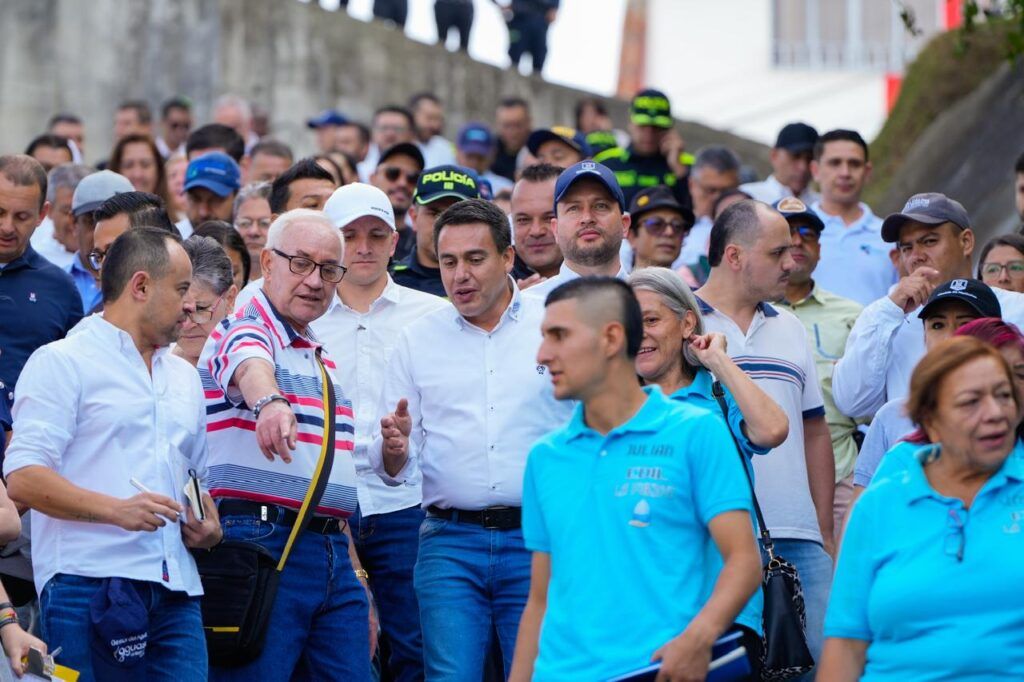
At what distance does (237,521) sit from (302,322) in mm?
823

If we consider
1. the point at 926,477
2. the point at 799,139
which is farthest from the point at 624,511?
the point at 799,139

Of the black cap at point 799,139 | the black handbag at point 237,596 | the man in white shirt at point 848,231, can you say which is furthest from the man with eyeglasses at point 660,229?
the black handbag at point 237,596

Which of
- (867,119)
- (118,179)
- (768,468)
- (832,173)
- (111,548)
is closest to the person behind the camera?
(111,548)

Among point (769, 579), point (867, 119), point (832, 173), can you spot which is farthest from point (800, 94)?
point (769, 579)

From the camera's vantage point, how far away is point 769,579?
6.92 meters

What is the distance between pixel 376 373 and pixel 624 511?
282 cm

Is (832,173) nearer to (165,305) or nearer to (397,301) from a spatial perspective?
(397,301)

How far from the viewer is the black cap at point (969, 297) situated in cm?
749

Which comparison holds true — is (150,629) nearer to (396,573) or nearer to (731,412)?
(396,573)

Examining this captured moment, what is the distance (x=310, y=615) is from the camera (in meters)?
6.91

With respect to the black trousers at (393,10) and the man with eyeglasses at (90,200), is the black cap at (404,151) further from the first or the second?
the black trousers at (393,10)

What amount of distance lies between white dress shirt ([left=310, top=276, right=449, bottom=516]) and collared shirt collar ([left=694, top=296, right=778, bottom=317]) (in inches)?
45.1

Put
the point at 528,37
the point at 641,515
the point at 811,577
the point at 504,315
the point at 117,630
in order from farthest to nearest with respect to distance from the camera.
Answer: the point at 528,37, the point at 811,577, the point at 504,315, the point at 117,630, the point at 641,515

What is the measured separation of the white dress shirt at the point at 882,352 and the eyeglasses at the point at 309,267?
2679mm
